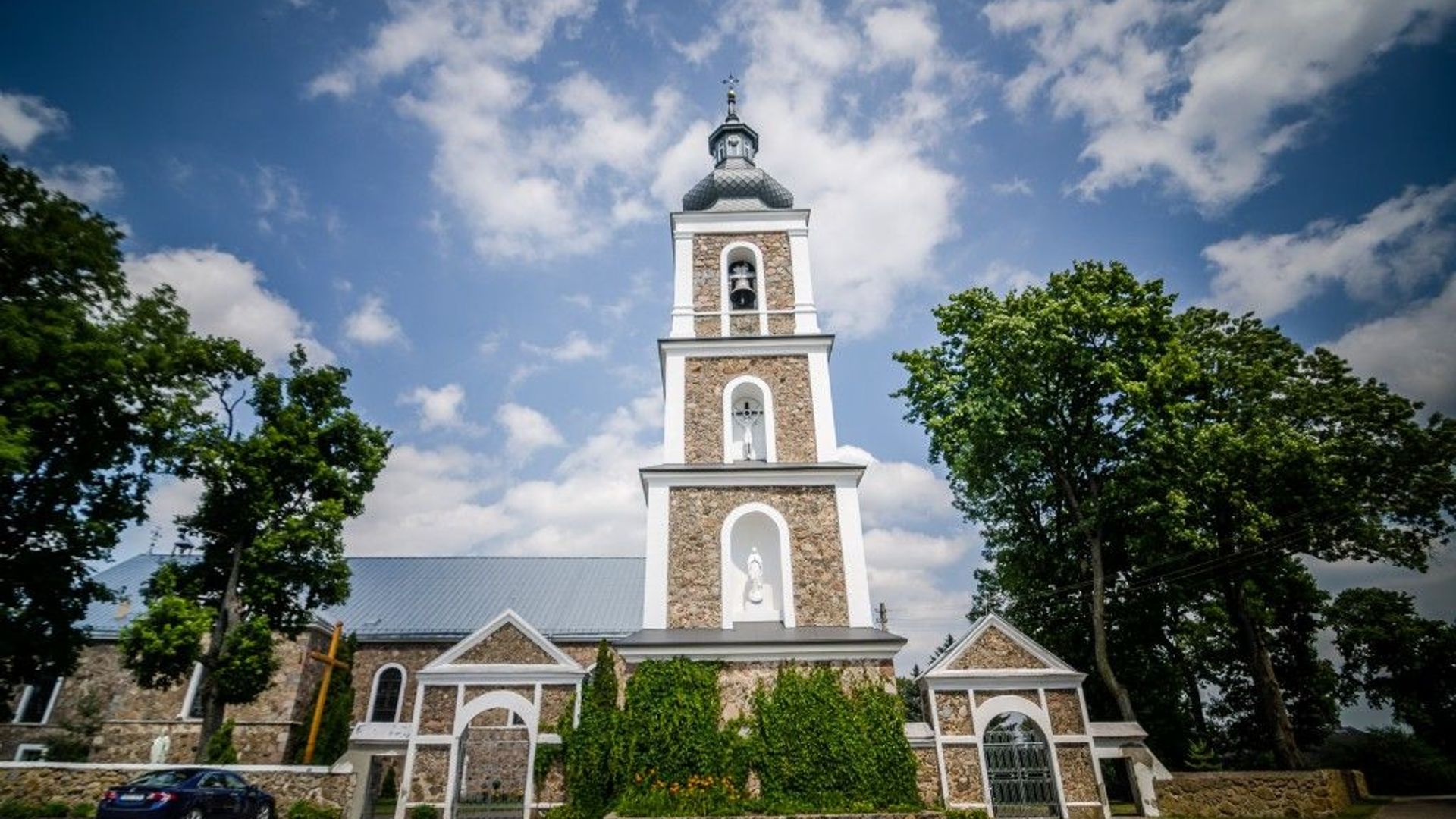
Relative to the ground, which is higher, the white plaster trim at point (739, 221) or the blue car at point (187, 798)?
the white plaster trim at point (739, 221)

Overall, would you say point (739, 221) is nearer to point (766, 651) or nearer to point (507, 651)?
point (766, 651)

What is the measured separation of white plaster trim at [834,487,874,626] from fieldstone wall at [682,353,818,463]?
3.77 feet

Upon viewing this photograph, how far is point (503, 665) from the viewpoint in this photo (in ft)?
47.0

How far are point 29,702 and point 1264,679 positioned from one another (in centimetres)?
3827

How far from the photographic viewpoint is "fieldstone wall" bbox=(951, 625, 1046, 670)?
14.1 metres

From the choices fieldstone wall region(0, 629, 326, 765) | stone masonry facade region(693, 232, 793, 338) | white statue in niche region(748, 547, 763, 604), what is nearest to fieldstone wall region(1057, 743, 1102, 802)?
white statue in niche region(748, 547, 763, 604)

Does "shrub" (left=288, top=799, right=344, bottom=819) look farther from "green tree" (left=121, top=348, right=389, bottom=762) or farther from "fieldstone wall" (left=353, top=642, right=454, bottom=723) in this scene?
"fieldstone wall" (left=353, top=642, right=454, bottom=723)

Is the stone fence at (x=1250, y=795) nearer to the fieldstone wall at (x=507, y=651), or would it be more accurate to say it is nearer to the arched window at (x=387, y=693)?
the fieldstone wall at (x=507, y=651)

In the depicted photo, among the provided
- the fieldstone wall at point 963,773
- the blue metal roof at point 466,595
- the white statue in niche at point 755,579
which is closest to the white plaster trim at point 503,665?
the white statue in niche at point 755,579

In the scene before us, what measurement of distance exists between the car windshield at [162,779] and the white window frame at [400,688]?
10403 mm

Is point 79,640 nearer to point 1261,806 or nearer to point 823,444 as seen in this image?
point 823,444

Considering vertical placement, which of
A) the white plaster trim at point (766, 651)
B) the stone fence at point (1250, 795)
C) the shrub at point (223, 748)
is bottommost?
the stone fence at point (1250, 795)

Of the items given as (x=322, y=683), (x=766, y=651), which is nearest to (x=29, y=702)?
(x=322, y=683)

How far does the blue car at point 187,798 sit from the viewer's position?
11305 millimetres
